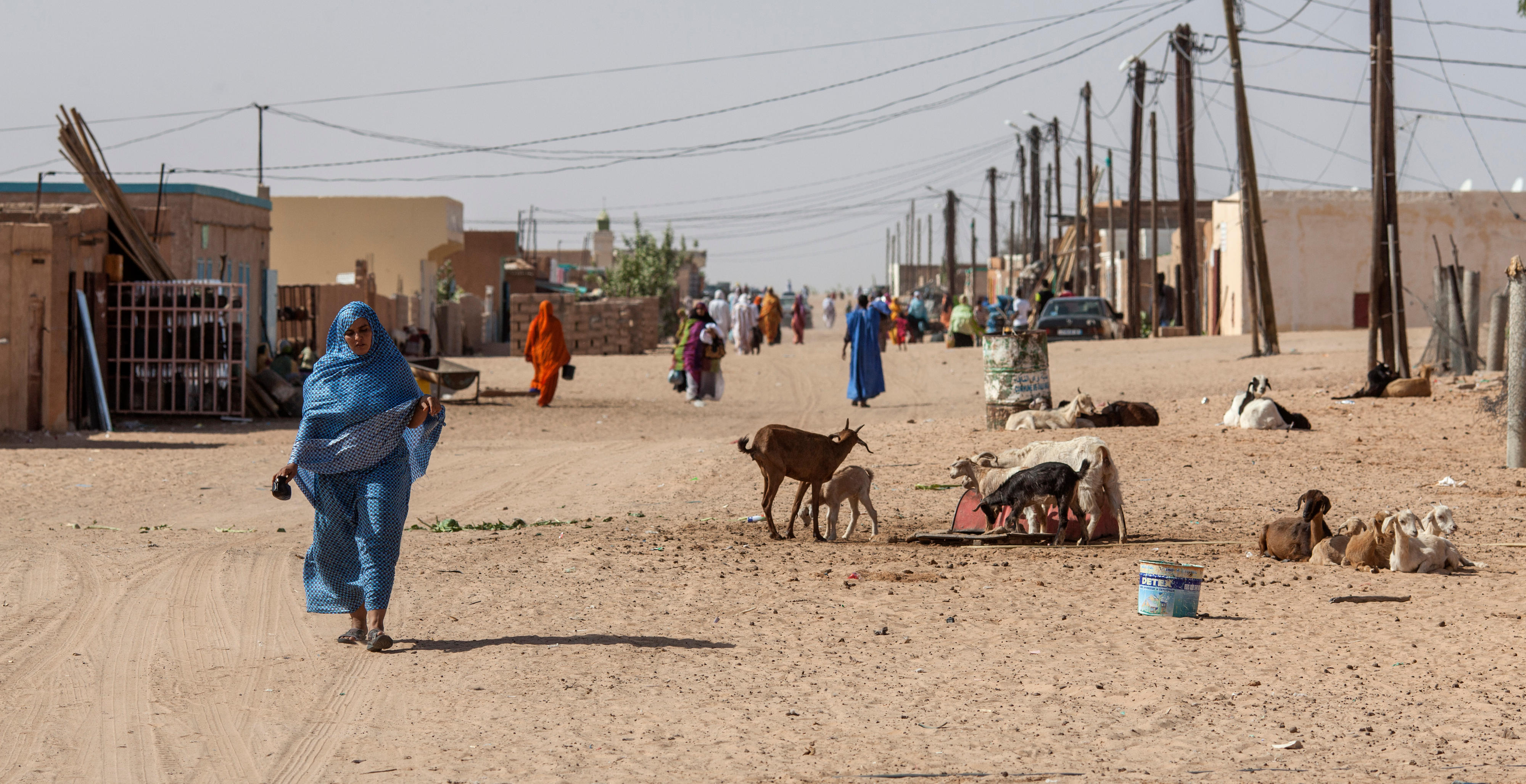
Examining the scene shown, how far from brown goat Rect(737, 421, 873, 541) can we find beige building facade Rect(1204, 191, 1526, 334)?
28.0 metres

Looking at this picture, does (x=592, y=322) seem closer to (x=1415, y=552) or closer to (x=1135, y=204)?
(x=1135, y=204)

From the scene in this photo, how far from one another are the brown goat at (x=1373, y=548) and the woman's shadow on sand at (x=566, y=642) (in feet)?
12.4

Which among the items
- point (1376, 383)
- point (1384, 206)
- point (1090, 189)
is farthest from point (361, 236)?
point (1376, 383)

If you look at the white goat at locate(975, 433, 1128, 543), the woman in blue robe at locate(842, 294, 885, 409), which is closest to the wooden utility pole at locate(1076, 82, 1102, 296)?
the woman in blue robe at locate(842, 294, 885, 409)

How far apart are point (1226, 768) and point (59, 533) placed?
8184mm

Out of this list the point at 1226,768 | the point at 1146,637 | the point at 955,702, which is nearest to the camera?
the point at 1226,768

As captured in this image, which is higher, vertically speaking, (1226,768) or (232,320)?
(232,320)

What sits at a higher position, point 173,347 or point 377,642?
point 173,347

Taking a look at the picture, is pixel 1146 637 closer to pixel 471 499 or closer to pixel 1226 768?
pixel 1226 768

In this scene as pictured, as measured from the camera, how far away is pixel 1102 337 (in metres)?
33.2

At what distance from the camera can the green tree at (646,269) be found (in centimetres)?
5669

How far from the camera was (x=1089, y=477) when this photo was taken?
8891mm

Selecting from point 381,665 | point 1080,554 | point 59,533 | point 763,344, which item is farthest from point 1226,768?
point 763,344

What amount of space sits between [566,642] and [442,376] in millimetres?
15233
